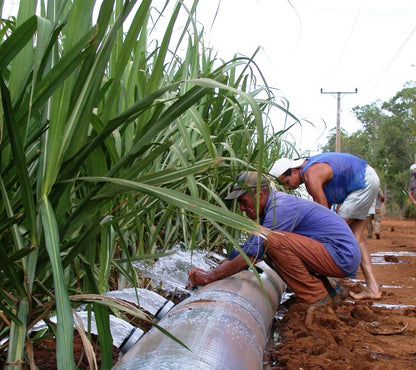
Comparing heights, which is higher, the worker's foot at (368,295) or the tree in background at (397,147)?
the worker's foot at (368,295)

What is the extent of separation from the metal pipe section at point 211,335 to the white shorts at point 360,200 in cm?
232

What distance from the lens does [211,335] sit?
1563 millimetres

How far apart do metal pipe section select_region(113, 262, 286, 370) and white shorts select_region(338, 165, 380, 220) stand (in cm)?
232

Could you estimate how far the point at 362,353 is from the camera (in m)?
2.33

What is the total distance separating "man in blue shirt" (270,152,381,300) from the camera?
4.20 m

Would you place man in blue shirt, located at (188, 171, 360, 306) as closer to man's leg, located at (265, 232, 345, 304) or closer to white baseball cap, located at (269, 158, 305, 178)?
man's leg, located at (265, 232, 345, 304)

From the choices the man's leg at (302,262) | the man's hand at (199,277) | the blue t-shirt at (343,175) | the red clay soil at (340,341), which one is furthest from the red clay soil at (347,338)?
the blue t-shirt at (343,175)

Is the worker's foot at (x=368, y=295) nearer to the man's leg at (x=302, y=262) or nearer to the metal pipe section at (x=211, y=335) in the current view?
the man's leg at (x=302, y=262)

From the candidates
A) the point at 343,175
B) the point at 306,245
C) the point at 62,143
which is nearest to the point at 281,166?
the point at 343,175

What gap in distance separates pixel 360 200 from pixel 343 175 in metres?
0.25

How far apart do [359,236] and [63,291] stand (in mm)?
4150

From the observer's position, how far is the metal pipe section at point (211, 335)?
1.32 meters

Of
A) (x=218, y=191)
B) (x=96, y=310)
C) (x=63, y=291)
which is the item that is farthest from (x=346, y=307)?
(x=63, y=291)

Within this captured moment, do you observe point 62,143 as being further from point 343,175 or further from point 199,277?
point 343,175
